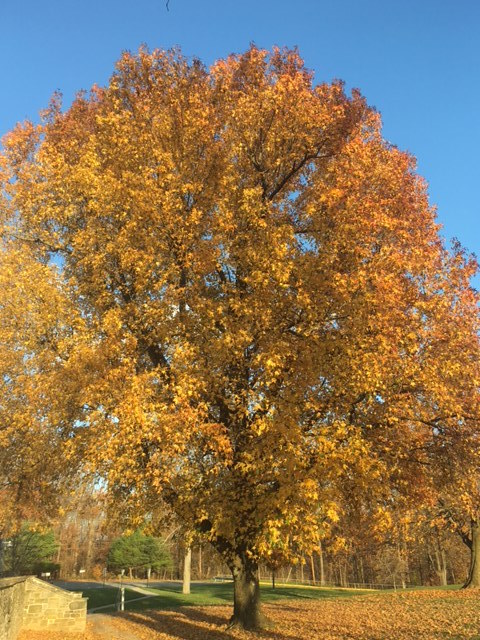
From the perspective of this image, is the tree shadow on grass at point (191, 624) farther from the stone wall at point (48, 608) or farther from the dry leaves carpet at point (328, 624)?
the stone wall at point (48, 608)

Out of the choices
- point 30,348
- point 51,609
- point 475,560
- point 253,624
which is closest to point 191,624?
point 253,624

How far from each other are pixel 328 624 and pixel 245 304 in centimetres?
1057

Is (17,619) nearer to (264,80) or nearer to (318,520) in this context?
(318,520)

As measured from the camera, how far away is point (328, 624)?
14297mm

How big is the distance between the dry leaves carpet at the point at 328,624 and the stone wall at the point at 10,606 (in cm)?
115

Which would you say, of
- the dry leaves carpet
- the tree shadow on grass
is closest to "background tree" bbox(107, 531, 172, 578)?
the tree shadow on grass

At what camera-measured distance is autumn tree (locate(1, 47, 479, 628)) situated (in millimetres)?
8945

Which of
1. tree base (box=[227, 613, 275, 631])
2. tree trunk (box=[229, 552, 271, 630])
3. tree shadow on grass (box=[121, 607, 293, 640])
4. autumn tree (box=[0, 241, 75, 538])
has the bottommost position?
tree shadow on grass (box=[121, 607, 293, 640])

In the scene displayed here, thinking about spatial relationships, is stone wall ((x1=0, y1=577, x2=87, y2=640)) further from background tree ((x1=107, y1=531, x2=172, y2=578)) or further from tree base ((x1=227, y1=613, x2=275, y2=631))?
background tree ((x1=107, y1=531, x2=172, y2=578))

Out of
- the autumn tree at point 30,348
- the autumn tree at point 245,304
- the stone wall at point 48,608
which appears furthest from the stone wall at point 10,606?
the autumn tree at point 245,304

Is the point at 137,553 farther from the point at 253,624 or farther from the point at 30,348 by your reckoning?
the point at 30,348

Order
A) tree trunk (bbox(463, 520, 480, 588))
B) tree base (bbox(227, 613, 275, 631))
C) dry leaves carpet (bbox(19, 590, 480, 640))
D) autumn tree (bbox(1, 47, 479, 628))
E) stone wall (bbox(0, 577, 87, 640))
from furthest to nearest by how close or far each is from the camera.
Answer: tree trunk (bbox(463, 520, 480, 588)) → stone wall (bbox(0, 577, 87, 640)) → tree base (bbox(227, 613, 275, 631)) → dry leaves carpet (bbox(19, 590, 480, 640)) → autumn tree (bbox(1, 47, 479, 628))

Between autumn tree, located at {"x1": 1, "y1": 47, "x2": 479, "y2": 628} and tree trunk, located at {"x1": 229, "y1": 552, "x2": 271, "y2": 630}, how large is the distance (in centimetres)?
6

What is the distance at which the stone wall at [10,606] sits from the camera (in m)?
10.2
